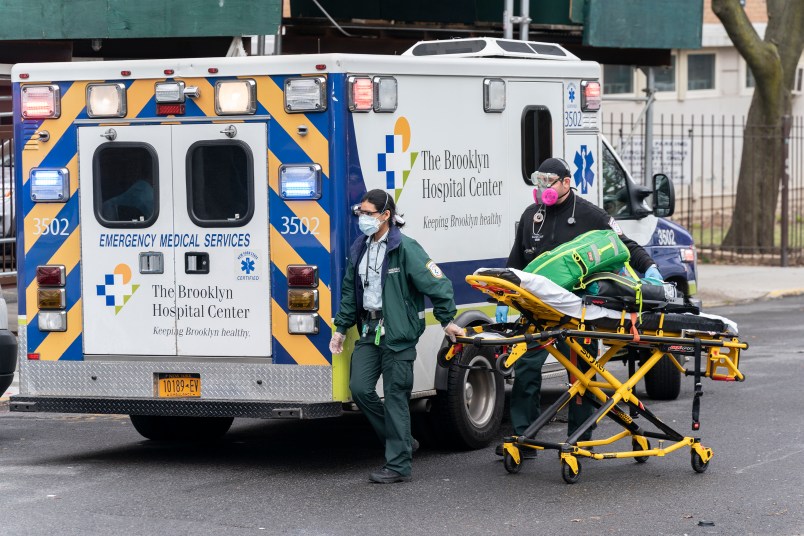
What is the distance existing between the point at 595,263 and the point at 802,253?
17.2 m

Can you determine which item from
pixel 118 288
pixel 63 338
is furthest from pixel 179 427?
pixel 118 288

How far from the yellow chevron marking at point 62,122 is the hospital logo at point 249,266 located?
1.42 m

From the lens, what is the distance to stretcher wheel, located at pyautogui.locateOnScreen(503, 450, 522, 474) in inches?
345

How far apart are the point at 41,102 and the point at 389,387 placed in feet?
9.41

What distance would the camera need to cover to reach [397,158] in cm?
898

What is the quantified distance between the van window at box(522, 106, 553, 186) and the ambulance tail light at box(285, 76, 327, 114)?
6.40 ft

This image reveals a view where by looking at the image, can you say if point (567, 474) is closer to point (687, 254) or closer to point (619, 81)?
point (687, 254)

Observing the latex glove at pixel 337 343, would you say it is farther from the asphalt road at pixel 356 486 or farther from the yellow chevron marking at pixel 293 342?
the asphalt road at pixel 356 486

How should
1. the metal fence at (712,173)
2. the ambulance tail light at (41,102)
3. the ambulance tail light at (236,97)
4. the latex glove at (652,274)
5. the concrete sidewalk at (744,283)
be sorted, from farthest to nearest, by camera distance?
1. the metal fence at (712,173)
2. the concrete sidewalk at (744,283)
3. the ambulance tail light at (41,102)
4. the latex glove at (652,274)
5. the ambulance tail light at (236,97)

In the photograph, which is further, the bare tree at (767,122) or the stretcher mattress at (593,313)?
the bare tree at (767,122)

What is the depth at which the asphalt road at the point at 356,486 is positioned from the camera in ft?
24.7

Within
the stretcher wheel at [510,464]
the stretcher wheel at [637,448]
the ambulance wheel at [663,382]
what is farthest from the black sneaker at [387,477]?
the ambulance wheel at [663,382]

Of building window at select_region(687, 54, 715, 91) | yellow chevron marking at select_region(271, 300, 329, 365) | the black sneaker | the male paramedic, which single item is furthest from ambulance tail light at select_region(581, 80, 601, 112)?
building window at select_region(687, 54, 715, 91)

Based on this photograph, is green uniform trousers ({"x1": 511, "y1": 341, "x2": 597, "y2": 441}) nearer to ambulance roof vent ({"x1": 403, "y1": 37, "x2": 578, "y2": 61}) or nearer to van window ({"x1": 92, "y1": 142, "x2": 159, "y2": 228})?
ambulance roof vent ({"x1": 403, "y1": 37, "x2": 578, "y2": 61})
